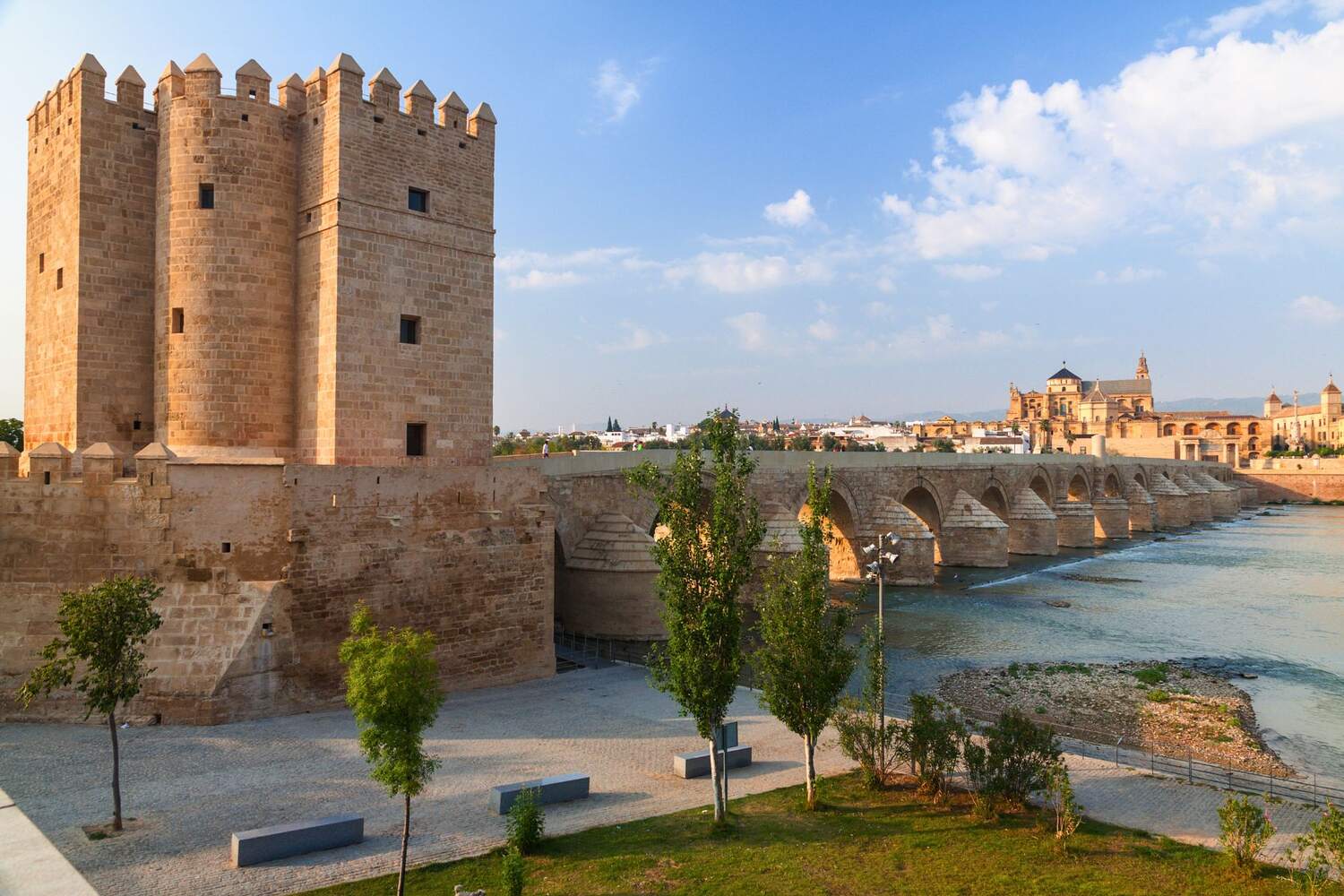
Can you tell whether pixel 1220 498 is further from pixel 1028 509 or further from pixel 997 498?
pixel 997 498

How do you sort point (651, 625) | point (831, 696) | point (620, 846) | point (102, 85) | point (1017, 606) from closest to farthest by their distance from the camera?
point (620, 846) → point (831, 696) → point (102, 85) → point (651, 625) → point (1017, 606)

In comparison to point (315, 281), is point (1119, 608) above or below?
below

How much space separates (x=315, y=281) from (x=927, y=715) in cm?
1250

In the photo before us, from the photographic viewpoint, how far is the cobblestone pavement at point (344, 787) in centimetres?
863

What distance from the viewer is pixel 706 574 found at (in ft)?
32.7

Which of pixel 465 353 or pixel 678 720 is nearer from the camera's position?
pixel 678 720

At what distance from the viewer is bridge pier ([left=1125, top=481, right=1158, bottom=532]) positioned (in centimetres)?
5878

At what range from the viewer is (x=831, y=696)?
34.2 feet

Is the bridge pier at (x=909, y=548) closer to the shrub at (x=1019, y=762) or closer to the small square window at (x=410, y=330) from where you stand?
the small square window at (x=410, y=330)

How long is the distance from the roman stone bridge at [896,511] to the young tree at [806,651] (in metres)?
2.87

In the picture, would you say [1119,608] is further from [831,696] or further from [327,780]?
[327,780]

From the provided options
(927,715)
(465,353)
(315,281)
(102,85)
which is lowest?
(927,715)

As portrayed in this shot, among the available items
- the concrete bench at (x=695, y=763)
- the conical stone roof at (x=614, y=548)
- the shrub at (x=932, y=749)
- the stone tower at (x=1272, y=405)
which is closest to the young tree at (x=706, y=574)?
the concrete bench at (x=695, y=763)

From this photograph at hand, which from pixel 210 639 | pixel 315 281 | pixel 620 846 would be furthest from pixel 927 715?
pixel 315 281
